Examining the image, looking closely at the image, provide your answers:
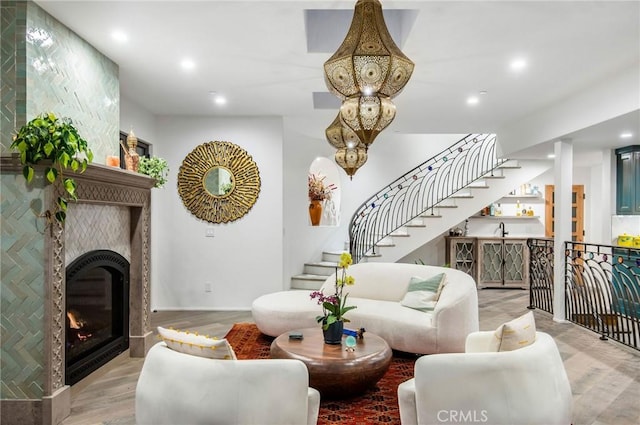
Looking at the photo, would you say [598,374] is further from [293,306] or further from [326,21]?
[326,21]

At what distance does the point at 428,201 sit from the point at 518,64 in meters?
5.13

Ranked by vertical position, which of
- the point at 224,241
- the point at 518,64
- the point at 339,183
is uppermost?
the point at 518,64

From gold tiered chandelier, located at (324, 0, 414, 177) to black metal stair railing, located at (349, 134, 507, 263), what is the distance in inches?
238

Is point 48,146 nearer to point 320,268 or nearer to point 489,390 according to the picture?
point 489,390

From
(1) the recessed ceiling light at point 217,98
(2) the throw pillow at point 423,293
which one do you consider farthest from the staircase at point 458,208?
(1) the recessed ceiling light at point 217,98

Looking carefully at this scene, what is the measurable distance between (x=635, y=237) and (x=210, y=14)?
738cm

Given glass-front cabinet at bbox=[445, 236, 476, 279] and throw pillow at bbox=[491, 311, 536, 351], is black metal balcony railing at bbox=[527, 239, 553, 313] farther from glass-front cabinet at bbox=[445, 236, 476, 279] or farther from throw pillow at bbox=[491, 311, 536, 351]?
throw pillow at bbox=[491, 311, 536, 351]

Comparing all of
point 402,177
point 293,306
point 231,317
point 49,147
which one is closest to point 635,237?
point 402,177

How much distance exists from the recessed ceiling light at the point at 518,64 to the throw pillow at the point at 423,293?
2.29 metres

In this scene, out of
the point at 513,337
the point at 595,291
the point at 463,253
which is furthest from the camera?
the point at 463,253

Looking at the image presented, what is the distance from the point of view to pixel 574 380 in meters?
3.63

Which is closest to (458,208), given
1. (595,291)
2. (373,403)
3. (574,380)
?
(595,291)

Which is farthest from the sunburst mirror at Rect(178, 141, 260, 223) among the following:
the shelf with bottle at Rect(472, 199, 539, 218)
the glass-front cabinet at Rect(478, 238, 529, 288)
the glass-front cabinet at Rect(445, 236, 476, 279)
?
the shelf with bottle at Rect(472, 199, 539, 218)

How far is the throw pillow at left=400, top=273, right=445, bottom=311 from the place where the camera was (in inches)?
175
